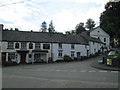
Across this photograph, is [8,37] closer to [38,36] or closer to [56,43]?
[38,36]

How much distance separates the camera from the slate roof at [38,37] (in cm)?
4256

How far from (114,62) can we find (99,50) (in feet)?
110

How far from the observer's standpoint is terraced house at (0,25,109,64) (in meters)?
41.1

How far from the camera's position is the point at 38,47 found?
43.5 meters

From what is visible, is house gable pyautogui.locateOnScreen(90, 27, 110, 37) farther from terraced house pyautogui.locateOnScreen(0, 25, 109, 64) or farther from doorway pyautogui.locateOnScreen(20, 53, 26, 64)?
doorway pyautogui.locateOnScreen(20, 53, 26, 64)

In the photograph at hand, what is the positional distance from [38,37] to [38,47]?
309 cm

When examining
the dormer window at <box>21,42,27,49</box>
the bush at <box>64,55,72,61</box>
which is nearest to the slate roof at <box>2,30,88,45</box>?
the dormer window at <box>21,42,27,49</box>

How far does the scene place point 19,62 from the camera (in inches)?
1623

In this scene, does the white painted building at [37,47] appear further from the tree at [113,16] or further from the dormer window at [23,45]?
the tree at [113,16]

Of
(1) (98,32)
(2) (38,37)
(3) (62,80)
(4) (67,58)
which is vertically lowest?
(4) (67,58)

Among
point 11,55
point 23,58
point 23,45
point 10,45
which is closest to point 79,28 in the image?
point 23,45

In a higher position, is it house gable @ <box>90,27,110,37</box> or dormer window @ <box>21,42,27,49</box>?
house gable @ <box>90,27,110,37</box>

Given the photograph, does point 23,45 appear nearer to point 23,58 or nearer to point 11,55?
point 23,58

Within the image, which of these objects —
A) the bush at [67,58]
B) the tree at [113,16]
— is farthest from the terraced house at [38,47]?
the tree at [113,16]
